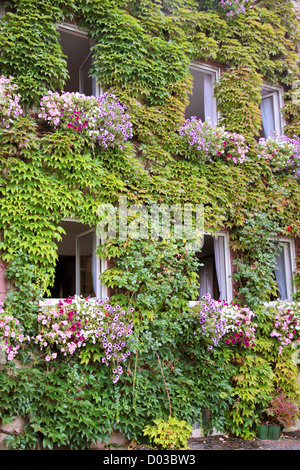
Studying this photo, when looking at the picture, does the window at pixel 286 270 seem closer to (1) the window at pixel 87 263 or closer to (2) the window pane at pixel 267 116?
(2) the window pane at pixel 267 116

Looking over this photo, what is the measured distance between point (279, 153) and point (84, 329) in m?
4.90

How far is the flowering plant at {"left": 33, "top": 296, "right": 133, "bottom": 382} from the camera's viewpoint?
5.05m

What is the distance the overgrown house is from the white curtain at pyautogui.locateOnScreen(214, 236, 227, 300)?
0.02 metres

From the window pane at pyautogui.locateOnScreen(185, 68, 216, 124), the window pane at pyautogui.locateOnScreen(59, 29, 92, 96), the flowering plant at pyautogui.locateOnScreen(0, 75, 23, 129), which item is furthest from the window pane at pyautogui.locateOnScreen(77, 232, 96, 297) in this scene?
the window pane at pyautogui.locateOnScreen(185, 68, 216, 124)

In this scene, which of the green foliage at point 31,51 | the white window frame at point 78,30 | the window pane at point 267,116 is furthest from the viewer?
the window pane at point 267,116

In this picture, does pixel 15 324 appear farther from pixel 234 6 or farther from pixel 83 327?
pixel 234 6

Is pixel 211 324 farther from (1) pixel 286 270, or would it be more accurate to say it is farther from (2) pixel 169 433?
(1) pixel 286 270

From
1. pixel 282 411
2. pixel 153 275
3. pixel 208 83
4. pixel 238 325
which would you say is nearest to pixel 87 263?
pixel 153 275

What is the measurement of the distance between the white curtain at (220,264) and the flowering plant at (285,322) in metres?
0.83

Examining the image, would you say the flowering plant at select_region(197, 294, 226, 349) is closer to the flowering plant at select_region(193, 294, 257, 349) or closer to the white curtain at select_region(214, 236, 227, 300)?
the flowering plant at select_region(193, 294, 257, 349)

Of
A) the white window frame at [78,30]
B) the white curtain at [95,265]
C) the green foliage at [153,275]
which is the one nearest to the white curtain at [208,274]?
the green foliage at [153,275]

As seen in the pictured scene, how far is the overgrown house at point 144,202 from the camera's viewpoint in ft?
17.1

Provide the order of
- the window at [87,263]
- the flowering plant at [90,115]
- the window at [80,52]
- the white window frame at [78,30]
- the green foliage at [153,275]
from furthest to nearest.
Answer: the window at [80,52] → the white window frame at [78,30] → the window at [87,263] → the green foliage at [153,275] → the flowering plant at [90,115]

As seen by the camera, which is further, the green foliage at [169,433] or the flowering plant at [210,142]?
the flowering plant at [210,142]
